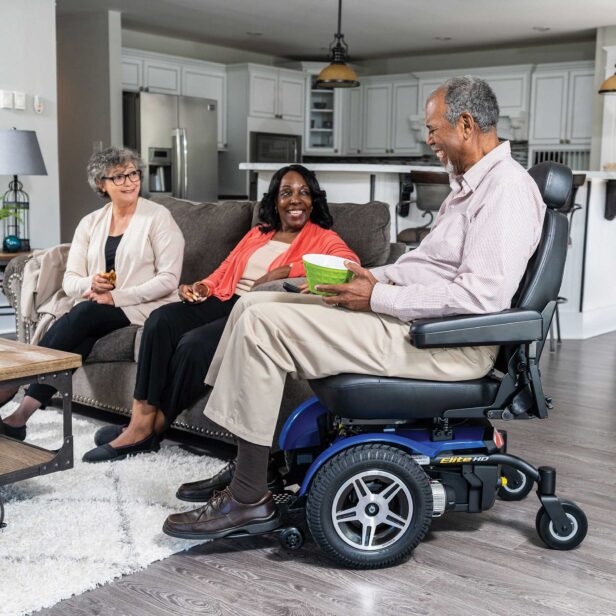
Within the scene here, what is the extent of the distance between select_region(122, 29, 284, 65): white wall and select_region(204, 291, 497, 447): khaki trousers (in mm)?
7139

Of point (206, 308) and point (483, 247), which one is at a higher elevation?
point (483, 247)

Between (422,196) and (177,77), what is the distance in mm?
4066

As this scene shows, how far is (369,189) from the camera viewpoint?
17.6ft

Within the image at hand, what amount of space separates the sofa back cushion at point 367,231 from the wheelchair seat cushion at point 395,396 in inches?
49.5

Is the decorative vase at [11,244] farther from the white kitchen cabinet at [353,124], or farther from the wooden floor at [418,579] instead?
the white kitchen cabinet at [353,124]

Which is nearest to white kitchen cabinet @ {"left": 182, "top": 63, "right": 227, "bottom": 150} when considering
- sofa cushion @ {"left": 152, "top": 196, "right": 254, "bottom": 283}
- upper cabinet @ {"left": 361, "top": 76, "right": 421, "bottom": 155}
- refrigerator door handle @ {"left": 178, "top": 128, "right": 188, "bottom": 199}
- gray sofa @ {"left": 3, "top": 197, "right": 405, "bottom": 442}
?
refrigerator door handle @ {"left": 178, "top": 128, "right": 188, "bottom": 199}

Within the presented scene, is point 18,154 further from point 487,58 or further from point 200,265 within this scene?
point 487,58

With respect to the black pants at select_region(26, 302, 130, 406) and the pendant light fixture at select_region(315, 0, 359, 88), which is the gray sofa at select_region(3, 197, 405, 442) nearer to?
the black pants at select_region(26, 302, 130, 406)

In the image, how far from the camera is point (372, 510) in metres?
2.13

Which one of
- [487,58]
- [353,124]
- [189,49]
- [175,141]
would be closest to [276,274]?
[175,141]

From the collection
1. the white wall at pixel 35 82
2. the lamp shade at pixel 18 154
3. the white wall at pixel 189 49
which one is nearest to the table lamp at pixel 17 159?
the lamp shade at pixel 18 154

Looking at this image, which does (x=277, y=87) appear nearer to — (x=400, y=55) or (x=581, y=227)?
(x=400, y=55)

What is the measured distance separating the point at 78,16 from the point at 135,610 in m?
6.85

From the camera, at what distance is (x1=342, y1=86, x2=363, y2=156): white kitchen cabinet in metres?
10.0
